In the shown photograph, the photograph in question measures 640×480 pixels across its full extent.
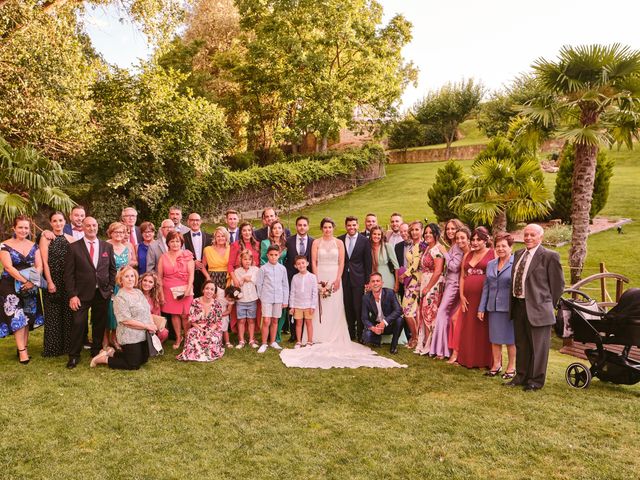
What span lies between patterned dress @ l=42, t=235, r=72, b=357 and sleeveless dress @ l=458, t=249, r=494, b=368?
5098 mm

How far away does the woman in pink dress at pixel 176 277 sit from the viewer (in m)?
7.10

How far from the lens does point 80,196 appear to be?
18656mm

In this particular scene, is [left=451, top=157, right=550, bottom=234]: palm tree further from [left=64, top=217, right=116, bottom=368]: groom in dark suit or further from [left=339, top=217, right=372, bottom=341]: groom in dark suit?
[left=64, top=217, right=116, bottom=368]: groom in dark suit

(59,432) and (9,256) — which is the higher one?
(9,256)

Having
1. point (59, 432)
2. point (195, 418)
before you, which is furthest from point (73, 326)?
point (195, 418)

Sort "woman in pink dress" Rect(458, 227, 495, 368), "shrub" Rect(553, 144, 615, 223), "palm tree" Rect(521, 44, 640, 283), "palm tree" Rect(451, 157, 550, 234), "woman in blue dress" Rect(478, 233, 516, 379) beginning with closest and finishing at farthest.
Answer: "woman in blue dress" Rect(478, 233, 516, 379), "woman in pink dress" Rect(458, 227, 495, 368), "palm tree" Rect(521, 44, 640, 283), "palm tree" Rect(451, 157, 550, 234), "shrub" Rect(553, 144, 615, 223)

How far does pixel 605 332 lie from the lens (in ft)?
18.4

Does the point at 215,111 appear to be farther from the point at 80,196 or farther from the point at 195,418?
the point at 195,418

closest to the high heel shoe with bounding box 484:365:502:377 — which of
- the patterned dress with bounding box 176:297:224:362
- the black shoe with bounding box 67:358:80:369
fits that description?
the patterned dress with bounding box 176:297:224:362

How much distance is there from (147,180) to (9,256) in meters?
13.3

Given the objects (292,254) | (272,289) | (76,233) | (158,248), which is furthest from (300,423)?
(76,233)

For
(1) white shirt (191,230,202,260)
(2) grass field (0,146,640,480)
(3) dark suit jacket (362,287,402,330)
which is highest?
(1) white shirt (191,230,202,260)

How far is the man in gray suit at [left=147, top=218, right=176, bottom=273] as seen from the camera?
294 inches

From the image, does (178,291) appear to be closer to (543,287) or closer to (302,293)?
(302,293)
